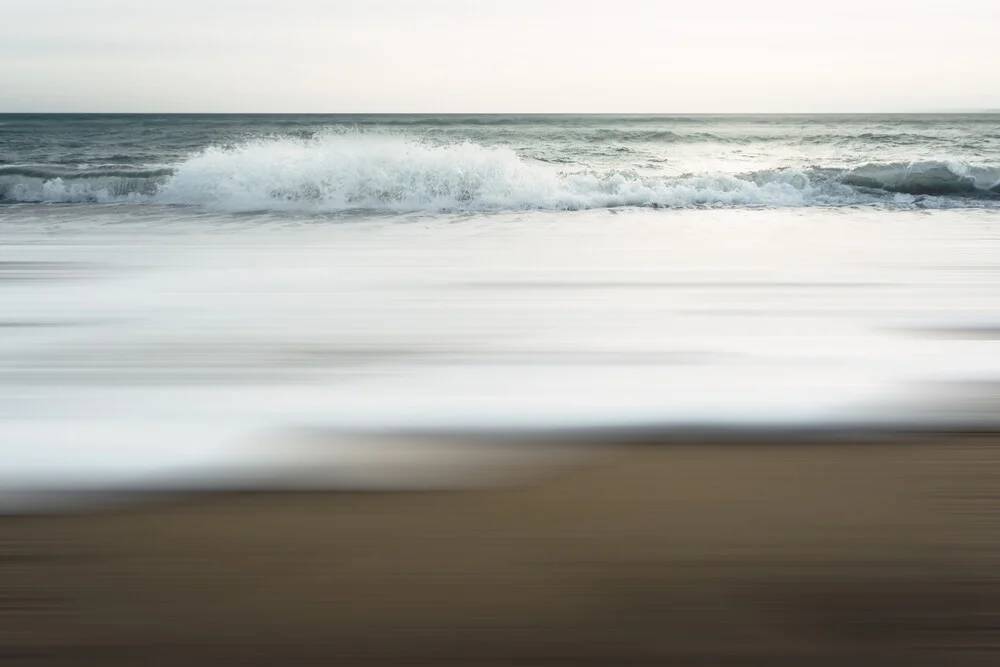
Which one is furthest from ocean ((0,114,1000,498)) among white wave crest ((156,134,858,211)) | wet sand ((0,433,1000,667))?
white wave crest ((156,134,858,211))

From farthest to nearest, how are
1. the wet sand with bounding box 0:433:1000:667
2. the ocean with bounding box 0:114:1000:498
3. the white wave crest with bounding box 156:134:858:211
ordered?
the white wave crest with bounding box 156:134:858:211 < the ocean with bounding box 0:114:1000:498 < the wet sand with bounding box 0:433:1000:667

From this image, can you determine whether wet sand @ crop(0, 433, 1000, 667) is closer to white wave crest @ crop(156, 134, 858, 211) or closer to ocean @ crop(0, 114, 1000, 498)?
ocean @ crop(0, 114, 1000, 498)

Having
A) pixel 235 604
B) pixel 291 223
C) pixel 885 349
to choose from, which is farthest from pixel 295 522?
pixel 291 223

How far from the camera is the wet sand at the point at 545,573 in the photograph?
1295 mm

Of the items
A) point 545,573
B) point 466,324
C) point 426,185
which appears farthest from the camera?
point 426,185

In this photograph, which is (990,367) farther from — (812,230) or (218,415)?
(812,230)

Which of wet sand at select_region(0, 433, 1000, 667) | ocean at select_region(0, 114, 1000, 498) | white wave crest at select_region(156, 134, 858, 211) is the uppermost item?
white wave crest at select_region(156, 134, 858, 211)

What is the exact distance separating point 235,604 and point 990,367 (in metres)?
2.79

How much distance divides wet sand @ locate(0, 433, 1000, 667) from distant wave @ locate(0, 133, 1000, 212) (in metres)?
8.41

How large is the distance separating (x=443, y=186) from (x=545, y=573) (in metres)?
9.79

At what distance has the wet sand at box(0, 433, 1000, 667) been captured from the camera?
1.29m

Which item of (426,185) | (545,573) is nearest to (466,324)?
(545,573)

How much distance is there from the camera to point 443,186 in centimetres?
1093

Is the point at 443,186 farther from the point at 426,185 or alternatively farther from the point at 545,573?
the point at 545,573
